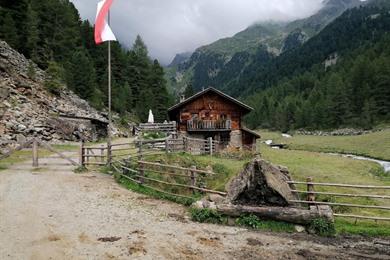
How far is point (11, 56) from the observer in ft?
144

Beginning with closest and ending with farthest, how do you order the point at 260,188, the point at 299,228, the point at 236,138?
the point at 299,228, the point at 260,188, the point at 236,138

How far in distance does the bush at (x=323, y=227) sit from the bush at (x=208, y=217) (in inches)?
121

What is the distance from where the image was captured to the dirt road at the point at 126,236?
9.22 m

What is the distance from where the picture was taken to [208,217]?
12539 mm

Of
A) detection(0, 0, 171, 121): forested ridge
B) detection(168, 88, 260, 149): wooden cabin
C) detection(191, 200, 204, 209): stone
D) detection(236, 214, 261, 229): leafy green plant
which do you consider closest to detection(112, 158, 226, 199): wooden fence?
detection(191, 200, 204, 209): stone

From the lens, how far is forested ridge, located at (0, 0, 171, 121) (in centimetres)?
5278

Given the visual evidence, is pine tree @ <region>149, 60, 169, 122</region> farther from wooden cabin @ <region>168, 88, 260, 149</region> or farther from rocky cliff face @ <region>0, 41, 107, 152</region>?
wooden cabin @ <region>168, 88, 260, 149</region>

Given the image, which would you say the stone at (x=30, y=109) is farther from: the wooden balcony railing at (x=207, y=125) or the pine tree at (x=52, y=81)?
the wooden balcony railing at (x=207, y=125)

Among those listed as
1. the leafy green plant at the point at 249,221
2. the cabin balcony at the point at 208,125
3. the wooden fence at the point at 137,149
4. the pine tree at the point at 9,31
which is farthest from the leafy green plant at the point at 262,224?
the pine tree at the point at 9,31

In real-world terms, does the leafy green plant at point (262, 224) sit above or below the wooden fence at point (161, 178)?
below

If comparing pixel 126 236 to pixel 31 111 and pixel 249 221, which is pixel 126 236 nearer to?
pixel 249 221

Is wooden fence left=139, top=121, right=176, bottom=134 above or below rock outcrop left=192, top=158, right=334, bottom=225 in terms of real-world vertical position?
above

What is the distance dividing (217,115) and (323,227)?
30507 millimetres

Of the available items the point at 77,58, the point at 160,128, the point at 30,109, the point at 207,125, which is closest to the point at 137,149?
the point at 207,125
